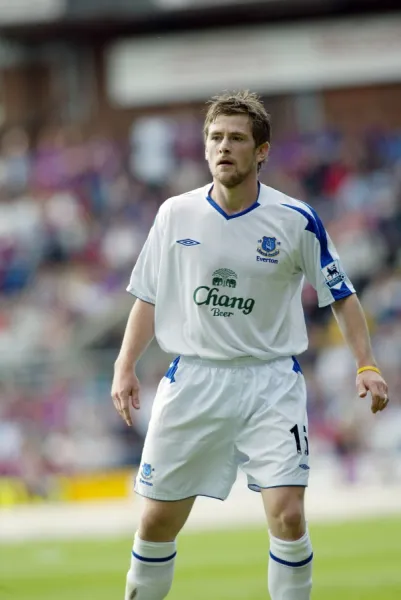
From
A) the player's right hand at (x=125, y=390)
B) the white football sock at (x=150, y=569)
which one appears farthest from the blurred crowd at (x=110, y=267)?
the player's right hand at (x=125, y=390)

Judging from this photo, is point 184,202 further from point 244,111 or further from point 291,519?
point 291,519

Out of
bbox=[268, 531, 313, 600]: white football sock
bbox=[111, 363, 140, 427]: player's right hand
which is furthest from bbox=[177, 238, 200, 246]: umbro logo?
bbox=[268, 531, 313, 600]: white football sock

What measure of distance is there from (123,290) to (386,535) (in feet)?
27.7

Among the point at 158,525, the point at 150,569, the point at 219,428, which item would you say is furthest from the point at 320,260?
the point at 150,569

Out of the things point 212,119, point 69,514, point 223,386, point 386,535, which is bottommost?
point 69,514

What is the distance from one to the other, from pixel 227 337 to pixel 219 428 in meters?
0.41

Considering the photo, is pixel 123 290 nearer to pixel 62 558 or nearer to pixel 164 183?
pixel 164 183

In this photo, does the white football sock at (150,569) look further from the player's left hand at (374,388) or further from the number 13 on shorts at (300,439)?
the player's left hand at (374,388)

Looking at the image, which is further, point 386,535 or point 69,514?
point 69,514

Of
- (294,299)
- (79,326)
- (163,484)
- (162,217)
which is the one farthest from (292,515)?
(79,326)

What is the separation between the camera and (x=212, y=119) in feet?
19.4

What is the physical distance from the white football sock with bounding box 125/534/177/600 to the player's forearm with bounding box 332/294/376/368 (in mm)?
1179

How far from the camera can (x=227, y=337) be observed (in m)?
5.95

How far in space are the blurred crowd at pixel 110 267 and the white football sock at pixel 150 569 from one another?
415 inches
